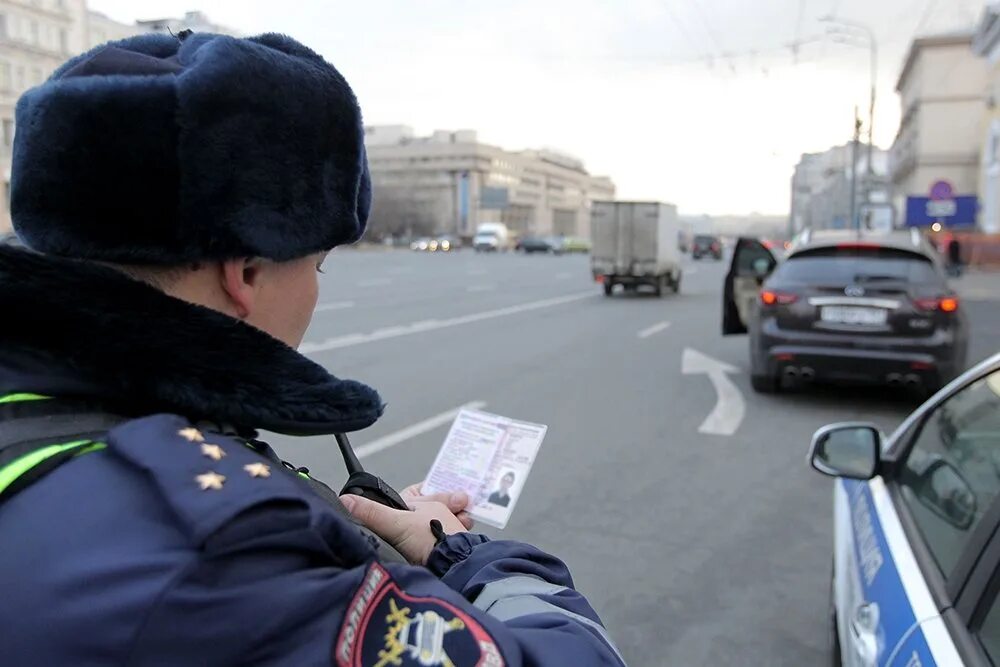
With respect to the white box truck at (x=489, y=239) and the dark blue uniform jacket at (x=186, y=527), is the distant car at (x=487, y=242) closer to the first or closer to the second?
the white box truck at (x=489, y=239)

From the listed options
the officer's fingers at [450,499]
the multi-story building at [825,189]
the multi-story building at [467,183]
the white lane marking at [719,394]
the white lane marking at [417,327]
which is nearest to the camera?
the officer's fingers at [450,499]

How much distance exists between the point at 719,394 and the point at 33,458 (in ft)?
27.8

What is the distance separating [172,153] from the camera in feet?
3.13

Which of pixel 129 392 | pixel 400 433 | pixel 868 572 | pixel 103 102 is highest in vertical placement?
pixel 103 102

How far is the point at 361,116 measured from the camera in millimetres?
1119

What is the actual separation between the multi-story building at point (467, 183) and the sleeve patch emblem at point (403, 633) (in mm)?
101881

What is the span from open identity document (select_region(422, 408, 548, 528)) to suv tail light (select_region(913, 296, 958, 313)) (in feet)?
22.6

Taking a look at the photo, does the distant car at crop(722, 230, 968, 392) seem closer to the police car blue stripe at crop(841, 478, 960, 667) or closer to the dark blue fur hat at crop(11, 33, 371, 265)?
the police car blue stripe at crop(841, 478, 960, 667)

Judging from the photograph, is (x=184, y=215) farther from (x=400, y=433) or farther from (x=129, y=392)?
(x=400, y=433)

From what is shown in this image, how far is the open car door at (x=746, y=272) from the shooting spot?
10.4m

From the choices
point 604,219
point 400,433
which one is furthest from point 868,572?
point 604,219

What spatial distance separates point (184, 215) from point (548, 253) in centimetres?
6954

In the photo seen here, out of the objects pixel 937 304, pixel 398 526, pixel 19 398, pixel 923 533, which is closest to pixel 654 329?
pixel 937 304

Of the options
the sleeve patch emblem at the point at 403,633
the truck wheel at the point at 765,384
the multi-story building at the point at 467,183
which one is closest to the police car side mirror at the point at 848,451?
the sleeve patch emblem at the point at 403,633
